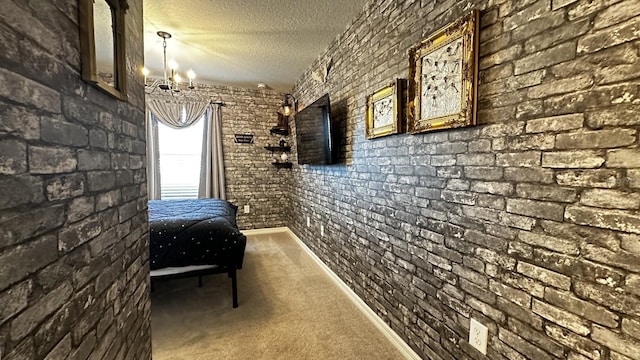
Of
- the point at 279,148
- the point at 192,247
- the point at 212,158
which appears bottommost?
the point at 192,247

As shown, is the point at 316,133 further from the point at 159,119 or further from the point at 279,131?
the point at 159,119

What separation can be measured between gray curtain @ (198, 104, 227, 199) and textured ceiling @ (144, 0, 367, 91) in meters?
0.79

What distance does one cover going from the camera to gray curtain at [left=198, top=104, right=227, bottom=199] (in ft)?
15.7

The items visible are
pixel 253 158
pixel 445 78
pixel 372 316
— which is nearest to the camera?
pixel 445 78

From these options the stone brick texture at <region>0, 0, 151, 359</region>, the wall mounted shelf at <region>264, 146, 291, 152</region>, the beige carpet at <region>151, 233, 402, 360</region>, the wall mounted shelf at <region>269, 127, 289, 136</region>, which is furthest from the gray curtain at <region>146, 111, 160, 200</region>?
the stone brick texture at <region>0, 0, 151, 359</region>

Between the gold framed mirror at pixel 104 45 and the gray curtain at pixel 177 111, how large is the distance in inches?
147

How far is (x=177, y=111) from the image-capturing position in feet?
15.1

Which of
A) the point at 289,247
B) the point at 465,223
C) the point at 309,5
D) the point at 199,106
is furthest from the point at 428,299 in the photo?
the point at 199,106

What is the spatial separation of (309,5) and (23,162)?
234 cm

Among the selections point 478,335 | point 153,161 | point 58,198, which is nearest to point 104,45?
point 58,198

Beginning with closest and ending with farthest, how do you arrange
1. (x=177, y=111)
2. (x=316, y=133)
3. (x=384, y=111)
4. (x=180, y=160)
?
(x=384, y=111), (x=316, y=133), (x=177, y=111), (x=180, y=160)

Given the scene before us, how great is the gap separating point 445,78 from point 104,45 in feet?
5.11

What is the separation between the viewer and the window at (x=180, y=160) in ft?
15.3

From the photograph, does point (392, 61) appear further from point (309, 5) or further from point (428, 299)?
point (428, 299)
